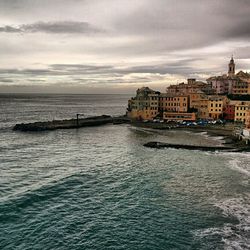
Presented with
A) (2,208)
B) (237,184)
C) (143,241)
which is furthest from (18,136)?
(143,241)

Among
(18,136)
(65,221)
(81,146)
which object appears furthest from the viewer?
(18,136)

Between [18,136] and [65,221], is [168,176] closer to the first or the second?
[65,221]

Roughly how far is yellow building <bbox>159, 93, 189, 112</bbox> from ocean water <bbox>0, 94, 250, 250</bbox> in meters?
52.8

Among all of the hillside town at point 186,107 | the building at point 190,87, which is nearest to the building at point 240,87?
the building at point 190,87

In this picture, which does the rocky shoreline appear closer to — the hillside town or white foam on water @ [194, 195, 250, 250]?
the hillside town

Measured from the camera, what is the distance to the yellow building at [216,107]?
358 ft

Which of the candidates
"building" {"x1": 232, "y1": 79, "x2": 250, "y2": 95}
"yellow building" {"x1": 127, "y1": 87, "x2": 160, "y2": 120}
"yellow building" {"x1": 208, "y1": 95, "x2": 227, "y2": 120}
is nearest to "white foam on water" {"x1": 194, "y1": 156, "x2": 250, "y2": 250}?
"yellow building" {"x1": 208, "y1": 95, "x2": 227, "y2": 120}

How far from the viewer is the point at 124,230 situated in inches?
1155

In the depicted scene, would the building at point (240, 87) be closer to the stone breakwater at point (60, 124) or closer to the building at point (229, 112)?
the building at point (229, 112)

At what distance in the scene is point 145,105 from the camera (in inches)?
4434

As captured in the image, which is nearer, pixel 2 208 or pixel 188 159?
pixel 2 208

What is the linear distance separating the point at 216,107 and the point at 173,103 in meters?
13.8

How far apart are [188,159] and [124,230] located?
2787cm

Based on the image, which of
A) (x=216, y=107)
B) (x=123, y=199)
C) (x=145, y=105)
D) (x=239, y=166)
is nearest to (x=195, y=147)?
(x=239, y=166)
